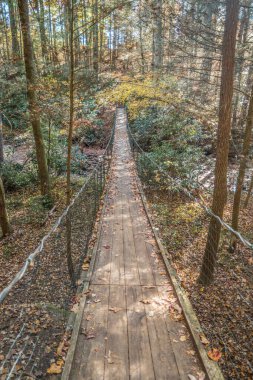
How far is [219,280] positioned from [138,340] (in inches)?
128

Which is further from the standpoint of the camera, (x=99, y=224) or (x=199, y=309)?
(x=99, y=224)

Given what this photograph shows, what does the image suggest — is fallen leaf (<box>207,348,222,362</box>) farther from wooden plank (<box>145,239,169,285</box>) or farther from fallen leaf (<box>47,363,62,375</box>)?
fallen leaf (<box>47,363,62,375</box>)

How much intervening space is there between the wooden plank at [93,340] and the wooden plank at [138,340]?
0.93ft

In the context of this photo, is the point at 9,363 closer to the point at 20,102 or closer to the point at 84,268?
the point at 84,268

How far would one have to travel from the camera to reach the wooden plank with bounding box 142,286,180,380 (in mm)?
2496

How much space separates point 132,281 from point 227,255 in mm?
3533

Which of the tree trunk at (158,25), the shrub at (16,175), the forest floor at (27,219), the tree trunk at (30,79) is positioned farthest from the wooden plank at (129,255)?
the shrub at (16,175)

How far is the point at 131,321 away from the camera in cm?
312

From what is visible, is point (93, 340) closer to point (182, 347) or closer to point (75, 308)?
point (75, 308)

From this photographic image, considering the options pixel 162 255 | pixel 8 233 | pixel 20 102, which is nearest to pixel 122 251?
pixel 162 255

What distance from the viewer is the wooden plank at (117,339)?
2494mm

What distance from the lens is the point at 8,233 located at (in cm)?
700

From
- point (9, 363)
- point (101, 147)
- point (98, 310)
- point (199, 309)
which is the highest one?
point (101, 147)

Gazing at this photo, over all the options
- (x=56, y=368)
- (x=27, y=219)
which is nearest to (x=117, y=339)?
(x=56, y=368)
